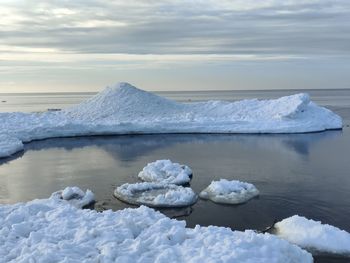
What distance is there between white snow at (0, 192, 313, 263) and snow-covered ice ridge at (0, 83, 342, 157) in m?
20.9

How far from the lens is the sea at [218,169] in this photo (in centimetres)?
1400

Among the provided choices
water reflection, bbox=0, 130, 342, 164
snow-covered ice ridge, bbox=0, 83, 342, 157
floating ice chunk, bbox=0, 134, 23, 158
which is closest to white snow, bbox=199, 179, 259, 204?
water reflection, bbox=0, 130, 342, 164

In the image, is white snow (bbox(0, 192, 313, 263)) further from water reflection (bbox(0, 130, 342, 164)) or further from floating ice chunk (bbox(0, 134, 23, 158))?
floating ice chunk (bbox(0, 134, 23, 158))

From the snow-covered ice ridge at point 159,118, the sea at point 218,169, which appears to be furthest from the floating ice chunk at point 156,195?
the snow-covered ice ridge at point 159,118

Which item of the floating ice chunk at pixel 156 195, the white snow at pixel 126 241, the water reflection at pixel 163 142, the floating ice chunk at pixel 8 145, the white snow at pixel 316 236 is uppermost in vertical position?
the white snow at pixel 126 241

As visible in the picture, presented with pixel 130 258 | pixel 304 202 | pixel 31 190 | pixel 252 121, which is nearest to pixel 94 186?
pixel 31 190

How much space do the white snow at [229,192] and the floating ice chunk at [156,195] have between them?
0.59 meters

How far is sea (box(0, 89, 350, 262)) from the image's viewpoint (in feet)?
45.9

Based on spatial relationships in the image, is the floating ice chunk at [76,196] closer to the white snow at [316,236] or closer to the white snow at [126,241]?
the white snow at [126,241]

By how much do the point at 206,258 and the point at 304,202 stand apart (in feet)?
24.5

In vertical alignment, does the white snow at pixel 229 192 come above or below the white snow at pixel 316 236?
below

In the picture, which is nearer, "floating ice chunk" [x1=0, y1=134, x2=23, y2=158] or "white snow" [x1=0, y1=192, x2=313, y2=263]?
"white snow" [x1=0, y1=192, x2=313, y2=263]

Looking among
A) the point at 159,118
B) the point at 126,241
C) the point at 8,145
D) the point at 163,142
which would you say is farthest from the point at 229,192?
the point at 159,118

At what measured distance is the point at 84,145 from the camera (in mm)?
29250
